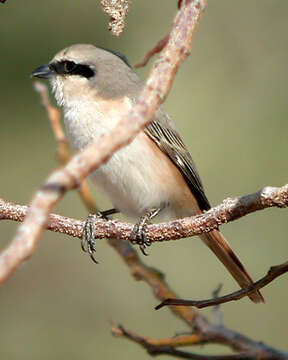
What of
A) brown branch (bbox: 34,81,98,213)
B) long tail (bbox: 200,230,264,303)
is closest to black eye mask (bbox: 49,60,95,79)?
brown branch (bbox: 34,81,98,213)

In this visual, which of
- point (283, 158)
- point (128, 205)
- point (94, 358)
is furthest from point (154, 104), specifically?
point (94, 358)

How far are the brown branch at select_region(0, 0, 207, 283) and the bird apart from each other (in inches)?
73.4

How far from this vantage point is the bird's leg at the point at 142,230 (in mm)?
2119

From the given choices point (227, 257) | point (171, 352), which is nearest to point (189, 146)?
point (227, 257)

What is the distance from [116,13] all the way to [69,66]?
71.4 inches

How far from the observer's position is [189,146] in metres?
3.78

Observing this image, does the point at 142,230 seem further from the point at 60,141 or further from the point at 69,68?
the point at 69,68

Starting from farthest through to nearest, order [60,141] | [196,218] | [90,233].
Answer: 1. [60,141]
2. [90,233]
3. [196,218]

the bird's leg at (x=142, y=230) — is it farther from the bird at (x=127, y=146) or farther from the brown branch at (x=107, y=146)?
the brown branch at (x=107, y=146)

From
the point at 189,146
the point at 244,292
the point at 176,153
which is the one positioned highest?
the point at 189,146

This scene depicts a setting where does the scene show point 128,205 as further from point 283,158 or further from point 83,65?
point 283,158

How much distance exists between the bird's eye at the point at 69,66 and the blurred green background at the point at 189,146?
0.99 meters

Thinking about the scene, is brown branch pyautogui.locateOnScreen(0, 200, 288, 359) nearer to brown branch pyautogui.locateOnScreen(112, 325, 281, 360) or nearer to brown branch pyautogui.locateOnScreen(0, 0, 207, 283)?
brown branch pyautogui.locateOnScreen(112, 325, 281, 360)

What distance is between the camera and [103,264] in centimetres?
397
